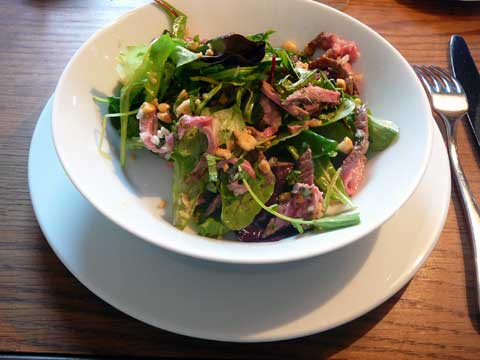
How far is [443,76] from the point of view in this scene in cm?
161

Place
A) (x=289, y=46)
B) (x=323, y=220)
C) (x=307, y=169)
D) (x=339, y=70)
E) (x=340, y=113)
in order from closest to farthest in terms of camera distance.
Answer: (x=323, y=220) < (x=307, y=169) < (x=340, y=113) < (x=339, y=70) < (x=289, y=46)

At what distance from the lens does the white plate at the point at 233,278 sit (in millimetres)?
938

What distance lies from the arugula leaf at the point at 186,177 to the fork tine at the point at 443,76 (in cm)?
99

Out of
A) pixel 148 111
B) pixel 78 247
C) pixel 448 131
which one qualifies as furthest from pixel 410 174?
pixel 78 247

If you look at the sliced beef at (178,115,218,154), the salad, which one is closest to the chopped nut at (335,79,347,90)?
the salad

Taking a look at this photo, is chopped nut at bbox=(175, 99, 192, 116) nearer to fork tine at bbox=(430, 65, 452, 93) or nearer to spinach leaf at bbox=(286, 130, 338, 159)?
spinach leaf at bbox=(286, 130, 338, 159)

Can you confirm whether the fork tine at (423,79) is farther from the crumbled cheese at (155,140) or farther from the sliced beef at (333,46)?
the crumbled cheese at (155,140)

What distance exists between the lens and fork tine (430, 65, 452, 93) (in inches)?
61.5

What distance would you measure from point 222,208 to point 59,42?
1208 millimetres

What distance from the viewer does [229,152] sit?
3.59 ft

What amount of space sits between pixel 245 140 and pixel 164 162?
0.92 ft

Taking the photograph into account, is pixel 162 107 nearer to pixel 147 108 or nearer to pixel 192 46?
pixel 147 108

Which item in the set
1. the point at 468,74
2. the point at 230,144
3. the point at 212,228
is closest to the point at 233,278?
the point at 212,228

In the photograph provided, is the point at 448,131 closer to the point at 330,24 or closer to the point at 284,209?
the point at 330,24
